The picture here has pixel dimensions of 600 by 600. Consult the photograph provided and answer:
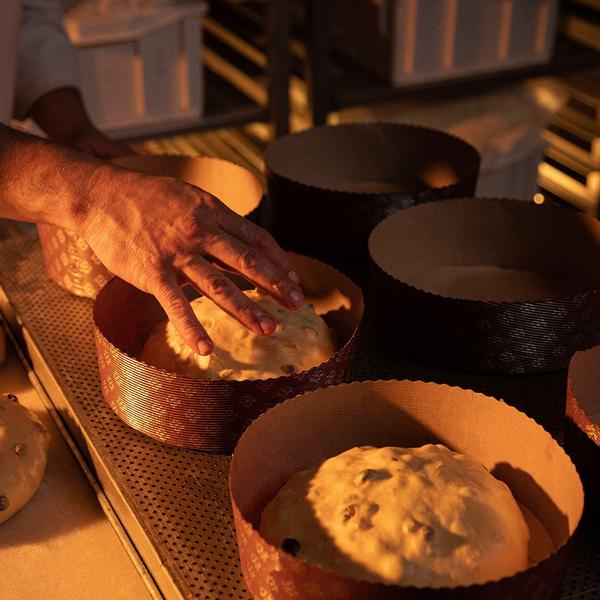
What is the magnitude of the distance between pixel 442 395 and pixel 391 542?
25 centimetres

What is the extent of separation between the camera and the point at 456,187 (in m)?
1.70

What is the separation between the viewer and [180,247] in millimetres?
1236

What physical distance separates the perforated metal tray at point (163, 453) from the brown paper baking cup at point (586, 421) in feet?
0.21

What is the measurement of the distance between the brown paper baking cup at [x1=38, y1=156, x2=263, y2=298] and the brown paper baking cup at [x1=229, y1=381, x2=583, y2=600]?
53 cm

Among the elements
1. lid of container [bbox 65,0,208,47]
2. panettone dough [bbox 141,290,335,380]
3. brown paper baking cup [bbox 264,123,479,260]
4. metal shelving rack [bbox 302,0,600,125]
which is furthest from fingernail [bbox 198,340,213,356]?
metal shelving rack [bbox 302,0,600,125]

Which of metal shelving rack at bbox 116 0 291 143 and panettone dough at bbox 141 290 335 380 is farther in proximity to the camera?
metal shelving rack at bbox 116 0 291 143

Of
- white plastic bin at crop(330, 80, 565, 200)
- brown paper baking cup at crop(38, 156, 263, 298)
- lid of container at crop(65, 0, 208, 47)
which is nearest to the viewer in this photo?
brown paper baking cup at crop(38, 156, 263, 298)

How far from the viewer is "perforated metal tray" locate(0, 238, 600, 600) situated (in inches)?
41.4

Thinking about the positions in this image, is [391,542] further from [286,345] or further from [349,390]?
[286,345]

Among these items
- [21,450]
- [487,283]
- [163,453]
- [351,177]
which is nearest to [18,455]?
[21,450]

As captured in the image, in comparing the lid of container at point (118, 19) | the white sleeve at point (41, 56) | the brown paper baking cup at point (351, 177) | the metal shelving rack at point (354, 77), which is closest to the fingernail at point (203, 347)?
the brown paper baking cup at point (351, 177)

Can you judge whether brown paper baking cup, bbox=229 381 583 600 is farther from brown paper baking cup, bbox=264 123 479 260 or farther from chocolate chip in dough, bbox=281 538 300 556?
brown paper baking cup, bbox=264 123 479 260

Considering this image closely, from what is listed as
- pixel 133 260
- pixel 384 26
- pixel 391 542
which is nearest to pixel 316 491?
pixel 391 542

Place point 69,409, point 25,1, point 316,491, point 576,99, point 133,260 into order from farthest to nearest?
point 576,99
point 25,1
point 69,409
point 133,260
point 316,491
